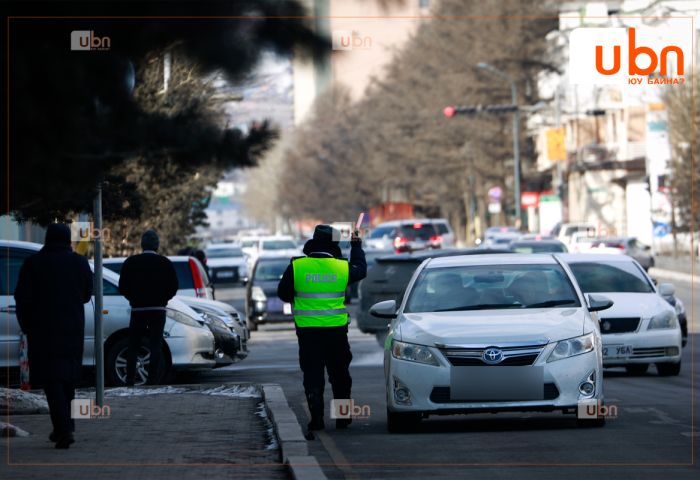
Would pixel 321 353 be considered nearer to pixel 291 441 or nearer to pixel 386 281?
pixel 291 441

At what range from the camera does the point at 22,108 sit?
436cm

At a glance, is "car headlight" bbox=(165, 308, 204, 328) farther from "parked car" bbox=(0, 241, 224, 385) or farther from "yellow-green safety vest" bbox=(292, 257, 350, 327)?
"yellow-green safety vest" bbox=(292, 257, 350, 327)

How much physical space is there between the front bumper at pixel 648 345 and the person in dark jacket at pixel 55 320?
7014mm

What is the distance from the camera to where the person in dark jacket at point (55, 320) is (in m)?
7.75

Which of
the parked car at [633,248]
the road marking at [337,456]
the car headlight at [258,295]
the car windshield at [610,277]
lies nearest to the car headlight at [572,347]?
the road marking at [337,456]

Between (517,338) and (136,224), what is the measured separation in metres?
17.3

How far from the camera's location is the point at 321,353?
8.78 meters

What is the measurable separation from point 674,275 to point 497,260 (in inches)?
1114

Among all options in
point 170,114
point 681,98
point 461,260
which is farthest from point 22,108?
point 681,98

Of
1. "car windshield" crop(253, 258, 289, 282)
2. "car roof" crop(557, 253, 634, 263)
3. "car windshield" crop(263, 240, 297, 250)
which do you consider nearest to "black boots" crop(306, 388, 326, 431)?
"car roof" crop(557, 253, 634, 263)

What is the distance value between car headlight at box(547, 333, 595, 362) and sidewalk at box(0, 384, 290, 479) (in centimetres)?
232

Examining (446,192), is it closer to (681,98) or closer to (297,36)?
(681,98)

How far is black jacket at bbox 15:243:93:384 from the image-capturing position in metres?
7.77

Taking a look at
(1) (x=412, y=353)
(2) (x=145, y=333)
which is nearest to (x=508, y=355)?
(1) (x=412, y=353)
